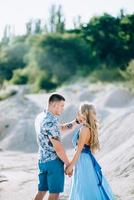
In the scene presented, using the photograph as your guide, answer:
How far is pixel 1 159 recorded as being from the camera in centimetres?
1555

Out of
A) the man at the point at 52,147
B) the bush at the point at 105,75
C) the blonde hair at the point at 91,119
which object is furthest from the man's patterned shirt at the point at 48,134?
the bush at the point at 105,75

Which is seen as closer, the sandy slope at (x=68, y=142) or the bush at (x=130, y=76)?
the sandy slope at (x=68, y=142)

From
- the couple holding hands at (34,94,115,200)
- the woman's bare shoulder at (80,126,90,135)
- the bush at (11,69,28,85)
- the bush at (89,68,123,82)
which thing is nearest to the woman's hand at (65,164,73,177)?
the couple holding hands at (34,94,115,200)

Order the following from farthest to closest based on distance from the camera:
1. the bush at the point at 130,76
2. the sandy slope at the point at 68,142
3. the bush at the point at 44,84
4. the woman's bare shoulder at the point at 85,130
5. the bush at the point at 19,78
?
the bush at the point at 19,78 → the bush at the point at 44,84 → the bush at the point at 130,76 → the sandy slope at the point at 68,142 → the woman's bare shoulder at the point at 85,130

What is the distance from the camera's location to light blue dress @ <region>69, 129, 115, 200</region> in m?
6.17

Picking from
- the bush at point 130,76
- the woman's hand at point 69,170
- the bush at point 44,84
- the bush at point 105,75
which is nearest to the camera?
the woman's hand at point 69,170

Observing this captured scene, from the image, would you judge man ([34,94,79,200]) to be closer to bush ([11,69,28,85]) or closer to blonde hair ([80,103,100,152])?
blonde hair ([80,103,100,152])

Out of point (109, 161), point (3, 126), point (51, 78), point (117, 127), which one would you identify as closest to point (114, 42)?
point (51, 78)

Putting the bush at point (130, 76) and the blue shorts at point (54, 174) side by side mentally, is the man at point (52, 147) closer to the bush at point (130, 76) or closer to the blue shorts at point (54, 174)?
the blue shorts at point (54, 174)

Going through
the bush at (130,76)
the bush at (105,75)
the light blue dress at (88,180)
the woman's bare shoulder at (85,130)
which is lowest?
the light blue dress at (88,180)

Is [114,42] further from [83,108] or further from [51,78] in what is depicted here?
[83,108]

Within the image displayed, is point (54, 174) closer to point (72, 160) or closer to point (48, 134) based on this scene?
point (72, 160)

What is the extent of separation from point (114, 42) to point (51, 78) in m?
5.50

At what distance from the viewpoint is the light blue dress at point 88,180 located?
20.2 feet
